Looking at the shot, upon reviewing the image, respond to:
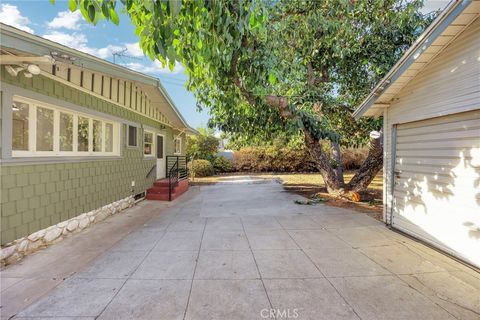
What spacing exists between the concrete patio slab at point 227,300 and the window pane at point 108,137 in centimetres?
501

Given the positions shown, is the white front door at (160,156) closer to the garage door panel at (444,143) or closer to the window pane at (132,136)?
the window pane at (132,136)

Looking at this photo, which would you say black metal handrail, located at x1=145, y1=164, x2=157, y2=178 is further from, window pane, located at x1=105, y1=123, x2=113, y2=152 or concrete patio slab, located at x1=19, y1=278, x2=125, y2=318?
concrete patio slab, located at x1=19, y1=278, x2=125, y2=318

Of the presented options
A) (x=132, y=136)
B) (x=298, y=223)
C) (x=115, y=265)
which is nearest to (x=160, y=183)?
(x=132, y=136)

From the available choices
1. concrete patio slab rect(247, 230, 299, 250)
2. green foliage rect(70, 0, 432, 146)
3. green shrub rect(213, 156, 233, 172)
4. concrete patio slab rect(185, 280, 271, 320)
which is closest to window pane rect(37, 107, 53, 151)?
green foliage rect(70, 0, 432, 146)

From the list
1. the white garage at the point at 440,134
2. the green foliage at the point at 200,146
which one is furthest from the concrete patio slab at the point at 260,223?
the green foliage at the point at 200,146

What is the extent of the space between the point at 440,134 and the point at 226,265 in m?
4.12

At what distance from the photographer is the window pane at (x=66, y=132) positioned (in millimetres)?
4691

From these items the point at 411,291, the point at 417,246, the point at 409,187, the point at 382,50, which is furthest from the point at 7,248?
the point at 382,50

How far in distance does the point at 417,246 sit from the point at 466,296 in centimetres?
153

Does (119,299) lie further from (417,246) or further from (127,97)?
(127,97)

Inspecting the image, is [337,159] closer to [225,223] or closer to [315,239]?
[315,239]

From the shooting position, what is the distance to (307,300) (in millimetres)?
2621

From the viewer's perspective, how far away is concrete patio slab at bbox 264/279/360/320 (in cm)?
240

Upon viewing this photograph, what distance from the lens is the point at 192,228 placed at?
5172mm
